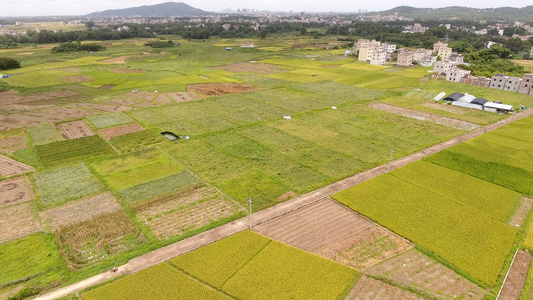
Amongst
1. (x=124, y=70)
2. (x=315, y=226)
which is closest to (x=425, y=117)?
(x=315, y=226)

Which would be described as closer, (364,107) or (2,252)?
(2,252)

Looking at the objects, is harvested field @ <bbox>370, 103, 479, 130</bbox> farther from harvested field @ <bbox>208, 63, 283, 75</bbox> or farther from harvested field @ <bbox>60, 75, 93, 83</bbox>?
harvested field @ <bbox>60, 75, 93, 83</bbox>

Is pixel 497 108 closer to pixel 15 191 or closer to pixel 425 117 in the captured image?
pixel 425 117

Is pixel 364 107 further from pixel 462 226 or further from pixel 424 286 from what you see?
pixel 424 286

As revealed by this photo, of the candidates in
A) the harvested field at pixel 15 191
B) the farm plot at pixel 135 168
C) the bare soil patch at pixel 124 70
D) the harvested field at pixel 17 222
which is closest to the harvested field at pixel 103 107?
the farm plot at pixel 135 168

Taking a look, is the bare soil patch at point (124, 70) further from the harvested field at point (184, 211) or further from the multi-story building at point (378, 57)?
the multi-story building at point (378, 57)

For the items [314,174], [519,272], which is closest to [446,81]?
[314,174]

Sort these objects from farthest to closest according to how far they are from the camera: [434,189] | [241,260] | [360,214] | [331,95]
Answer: [331,95] < [434,189] < [360,214] < [241,260]
